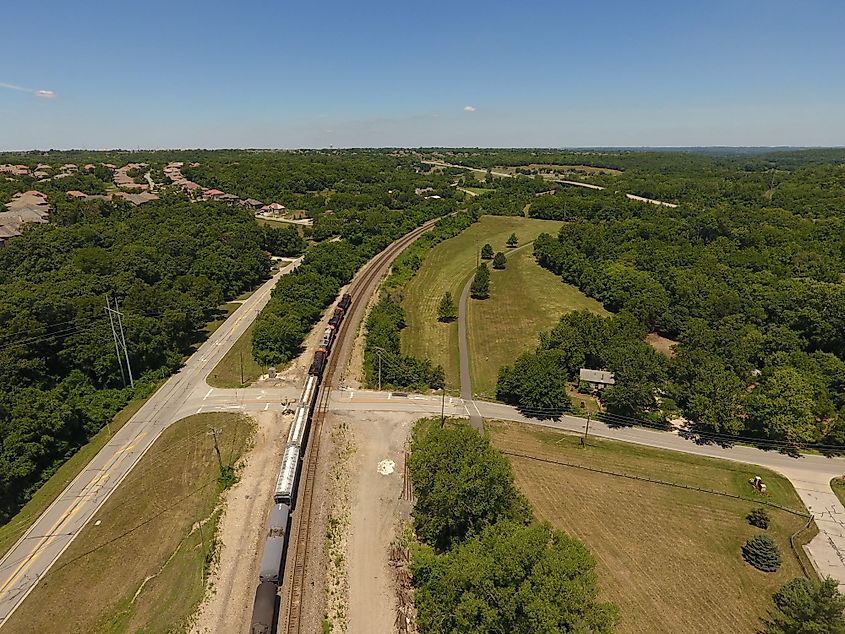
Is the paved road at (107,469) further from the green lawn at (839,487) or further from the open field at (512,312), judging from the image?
the green lawn at (839,487)

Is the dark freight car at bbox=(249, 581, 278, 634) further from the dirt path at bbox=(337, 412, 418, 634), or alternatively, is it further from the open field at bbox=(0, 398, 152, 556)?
the open field at bbox=(0, 398, 152, 556)

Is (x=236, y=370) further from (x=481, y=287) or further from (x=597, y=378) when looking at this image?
(x=481, y=287)

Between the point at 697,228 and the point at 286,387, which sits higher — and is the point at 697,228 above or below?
above

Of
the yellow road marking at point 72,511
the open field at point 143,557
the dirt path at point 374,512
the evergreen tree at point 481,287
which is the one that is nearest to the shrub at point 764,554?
the dirt path at point 374,512


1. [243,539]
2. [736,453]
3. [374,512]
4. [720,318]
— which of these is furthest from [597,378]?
[243,539]

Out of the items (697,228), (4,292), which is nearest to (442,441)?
(4,292)

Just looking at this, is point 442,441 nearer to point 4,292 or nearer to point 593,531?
point 593,531
